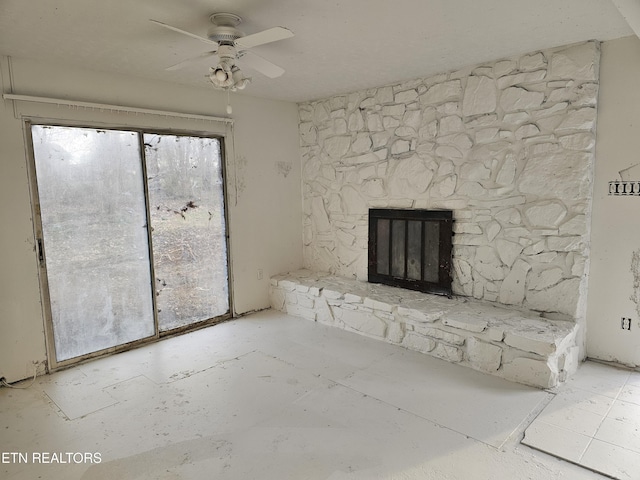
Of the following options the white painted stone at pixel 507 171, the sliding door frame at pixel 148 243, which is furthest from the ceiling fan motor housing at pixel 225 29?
the white painted stone at pixel 507 171

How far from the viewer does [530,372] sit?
2.66m

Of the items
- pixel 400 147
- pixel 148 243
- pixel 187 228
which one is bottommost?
pixel 148 243

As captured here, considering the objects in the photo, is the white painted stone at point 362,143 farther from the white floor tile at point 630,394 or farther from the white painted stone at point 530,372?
the white floor tile at point 630,394

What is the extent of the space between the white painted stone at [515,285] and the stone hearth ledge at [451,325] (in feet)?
0.30

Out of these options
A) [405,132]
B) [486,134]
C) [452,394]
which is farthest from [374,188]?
[452,394]

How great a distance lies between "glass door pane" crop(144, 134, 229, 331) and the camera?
355cm

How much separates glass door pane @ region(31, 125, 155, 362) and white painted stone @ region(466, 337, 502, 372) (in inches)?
106

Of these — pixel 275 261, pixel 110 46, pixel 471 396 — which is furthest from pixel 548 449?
pixel 110 46

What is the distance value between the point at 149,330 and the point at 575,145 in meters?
3.71

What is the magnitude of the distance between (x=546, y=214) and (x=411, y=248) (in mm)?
1164

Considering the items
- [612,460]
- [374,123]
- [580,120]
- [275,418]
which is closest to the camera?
[612,460]

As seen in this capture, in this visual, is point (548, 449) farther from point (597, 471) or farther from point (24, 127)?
point (24, 127)

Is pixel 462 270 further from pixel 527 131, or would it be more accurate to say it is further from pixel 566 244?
pixel 527 131

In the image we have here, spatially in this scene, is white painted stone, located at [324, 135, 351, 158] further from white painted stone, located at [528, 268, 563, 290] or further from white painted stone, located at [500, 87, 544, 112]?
white painted stone, located at [528, 268, 563, 290]
